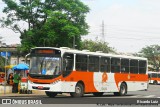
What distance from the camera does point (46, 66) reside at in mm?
26797

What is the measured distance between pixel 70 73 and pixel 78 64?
40.3 inches

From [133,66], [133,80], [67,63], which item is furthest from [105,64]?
[67,63]

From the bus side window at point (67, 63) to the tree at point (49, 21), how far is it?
30.9 meters

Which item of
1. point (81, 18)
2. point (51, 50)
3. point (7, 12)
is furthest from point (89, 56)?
point (7, 12)

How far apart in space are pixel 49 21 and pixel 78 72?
31.7 m

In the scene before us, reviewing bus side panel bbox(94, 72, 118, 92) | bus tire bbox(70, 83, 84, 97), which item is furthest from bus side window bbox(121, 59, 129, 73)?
bus tire bbox(70, 83, 84, 97)

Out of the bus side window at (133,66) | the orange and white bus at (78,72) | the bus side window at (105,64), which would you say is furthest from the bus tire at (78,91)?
the bus side window at (133,66)

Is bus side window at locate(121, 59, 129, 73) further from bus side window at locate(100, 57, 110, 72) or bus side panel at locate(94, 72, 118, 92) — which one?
bus side window at locate(100, 57, 110, 72)

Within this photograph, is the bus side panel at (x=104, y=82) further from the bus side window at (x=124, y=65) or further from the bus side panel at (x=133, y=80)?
the bus side window at (x=124, y=65)

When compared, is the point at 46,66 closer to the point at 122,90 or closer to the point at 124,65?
the point at 124,65

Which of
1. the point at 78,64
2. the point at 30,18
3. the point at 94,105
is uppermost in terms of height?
the point at 30,18

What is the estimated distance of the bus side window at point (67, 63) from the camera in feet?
88.5

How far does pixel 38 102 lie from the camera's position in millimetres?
20594

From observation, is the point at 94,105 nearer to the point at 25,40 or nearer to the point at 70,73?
Answer: the point at 70,73
